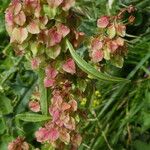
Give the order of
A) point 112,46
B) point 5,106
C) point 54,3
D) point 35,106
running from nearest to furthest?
point 54,3 < point 112,46 < point 35,106 < point 5,106

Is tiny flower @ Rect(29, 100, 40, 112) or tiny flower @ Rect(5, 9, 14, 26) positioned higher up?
tiny flower @ Rect(5, 9, 14, 26)

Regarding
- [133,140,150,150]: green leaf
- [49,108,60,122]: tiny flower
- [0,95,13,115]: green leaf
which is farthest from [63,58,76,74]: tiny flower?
[133,140,150,150]: green leaf

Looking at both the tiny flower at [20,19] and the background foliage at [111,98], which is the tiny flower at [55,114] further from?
the background foliage at [111,98]

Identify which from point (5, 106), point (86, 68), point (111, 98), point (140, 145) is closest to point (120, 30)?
point (86, 68)

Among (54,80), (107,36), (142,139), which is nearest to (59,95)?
(54,80)

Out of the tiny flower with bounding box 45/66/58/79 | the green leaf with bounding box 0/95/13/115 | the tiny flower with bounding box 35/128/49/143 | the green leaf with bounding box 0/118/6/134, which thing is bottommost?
the green leaf with bounding box 0/118/6/134

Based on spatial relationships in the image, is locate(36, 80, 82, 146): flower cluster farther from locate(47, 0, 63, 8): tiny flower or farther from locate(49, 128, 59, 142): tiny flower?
locate(47, 0, 63, 8): tiny flower

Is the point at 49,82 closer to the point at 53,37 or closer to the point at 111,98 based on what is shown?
the point at 53,37

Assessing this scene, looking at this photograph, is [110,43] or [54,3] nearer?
[54,3]
